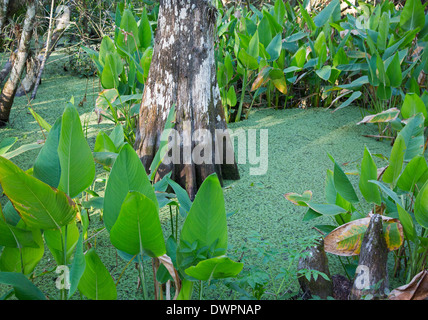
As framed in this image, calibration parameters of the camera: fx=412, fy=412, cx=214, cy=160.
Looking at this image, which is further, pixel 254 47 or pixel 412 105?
pixel 254 47

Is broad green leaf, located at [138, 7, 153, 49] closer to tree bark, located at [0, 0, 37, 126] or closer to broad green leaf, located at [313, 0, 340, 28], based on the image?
tree bark, located at [0, 0, 37, 126]

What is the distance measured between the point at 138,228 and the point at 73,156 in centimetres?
24

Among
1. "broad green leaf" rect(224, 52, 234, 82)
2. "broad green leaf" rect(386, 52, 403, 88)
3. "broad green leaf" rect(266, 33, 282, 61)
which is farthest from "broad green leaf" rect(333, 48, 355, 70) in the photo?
"broad green leaf" rect(224, 52, 234, 82)

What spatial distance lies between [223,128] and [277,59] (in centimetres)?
121

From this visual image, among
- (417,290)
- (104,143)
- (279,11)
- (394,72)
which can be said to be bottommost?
(417,290)

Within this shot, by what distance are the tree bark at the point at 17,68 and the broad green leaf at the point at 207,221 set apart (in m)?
2.27

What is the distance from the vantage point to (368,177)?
1.35 m

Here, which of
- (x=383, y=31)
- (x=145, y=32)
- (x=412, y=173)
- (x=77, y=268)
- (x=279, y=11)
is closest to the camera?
(x=77, y=268)

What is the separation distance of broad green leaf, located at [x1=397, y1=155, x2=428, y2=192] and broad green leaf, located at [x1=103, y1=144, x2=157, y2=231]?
0.85 meters

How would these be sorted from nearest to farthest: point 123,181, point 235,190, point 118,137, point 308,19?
point 123,181
point 118,137
point 235,190
point 308,19

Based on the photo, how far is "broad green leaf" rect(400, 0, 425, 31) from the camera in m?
2.68

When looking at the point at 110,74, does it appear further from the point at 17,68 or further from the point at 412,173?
the point at 412,173

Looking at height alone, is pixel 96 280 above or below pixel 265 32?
below

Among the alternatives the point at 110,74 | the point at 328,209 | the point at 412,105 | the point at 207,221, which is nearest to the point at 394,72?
the point at 412,105
